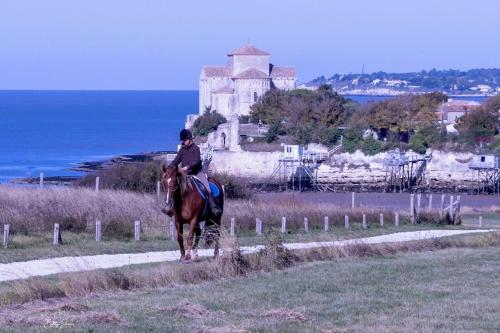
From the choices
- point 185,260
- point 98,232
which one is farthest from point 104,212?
point 185,260

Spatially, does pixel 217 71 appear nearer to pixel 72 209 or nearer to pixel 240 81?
pixel 240 81

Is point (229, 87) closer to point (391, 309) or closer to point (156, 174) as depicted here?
point (156, 174)

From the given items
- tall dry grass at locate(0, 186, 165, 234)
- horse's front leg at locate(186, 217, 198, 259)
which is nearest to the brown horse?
horse's front leg at locate(186, 217, 198, 259)

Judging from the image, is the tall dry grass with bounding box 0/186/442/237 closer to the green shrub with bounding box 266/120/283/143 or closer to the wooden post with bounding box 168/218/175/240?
the wooden post with bounding box 168/218/175/240

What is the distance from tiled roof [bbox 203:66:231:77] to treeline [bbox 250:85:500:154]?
36.2ft

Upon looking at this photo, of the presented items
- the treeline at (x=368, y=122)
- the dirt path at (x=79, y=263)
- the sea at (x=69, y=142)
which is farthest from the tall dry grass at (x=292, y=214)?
the treeline at (x=368, y=122)

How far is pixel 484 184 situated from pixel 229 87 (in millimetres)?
41792

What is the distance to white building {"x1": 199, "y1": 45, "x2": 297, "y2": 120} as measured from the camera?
111 meters

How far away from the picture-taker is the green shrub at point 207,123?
104188 mm

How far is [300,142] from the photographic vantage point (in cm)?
8669

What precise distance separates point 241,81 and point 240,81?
0.40ft

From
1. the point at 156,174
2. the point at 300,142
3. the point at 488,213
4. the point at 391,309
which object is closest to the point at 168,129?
the point at 300,142

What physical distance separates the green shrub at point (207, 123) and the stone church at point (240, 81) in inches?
74.4

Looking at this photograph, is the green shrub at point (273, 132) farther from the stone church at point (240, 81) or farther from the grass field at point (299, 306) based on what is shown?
the grass field at point (299, 306)
